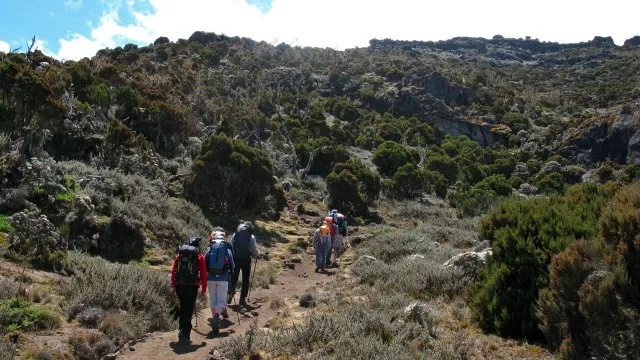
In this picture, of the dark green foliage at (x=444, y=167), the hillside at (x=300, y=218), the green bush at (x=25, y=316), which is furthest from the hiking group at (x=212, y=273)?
the dark green foliage at (x=444, y=167)

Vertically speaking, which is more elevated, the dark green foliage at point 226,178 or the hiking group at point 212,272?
the dark green foliage at point 226,178

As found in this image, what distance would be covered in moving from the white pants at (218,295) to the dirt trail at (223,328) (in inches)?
12.5

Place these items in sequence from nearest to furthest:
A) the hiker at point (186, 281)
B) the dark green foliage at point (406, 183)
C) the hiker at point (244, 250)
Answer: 1. the hiker at point (186, 281)
2. the hiker at point (244, 250)
3. the dark green foliage at point (406, 183)

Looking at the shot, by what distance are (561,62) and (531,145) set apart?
68990 mm

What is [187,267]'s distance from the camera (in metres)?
6.72

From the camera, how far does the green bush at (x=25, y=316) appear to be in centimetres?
566

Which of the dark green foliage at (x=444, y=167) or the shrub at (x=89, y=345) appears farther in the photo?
the dark green foliage at (x=444, y=167)

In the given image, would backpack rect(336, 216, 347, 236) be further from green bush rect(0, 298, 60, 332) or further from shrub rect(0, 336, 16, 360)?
shrub rect(0, 336, 16, 360)

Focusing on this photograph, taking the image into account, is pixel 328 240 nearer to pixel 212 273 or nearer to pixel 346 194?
pixel 212 273

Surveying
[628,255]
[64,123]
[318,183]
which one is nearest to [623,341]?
[628,255]

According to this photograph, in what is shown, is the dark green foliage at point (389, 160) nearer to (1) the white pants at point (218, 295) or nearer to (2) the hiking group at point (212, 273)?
(2) the hiking group at point (212, 273)

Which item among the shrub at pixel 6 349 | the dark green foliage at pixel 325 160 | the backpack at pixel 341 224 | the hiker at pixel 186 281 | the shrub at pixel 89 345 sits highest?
the dark green foliage at pixel 325 160

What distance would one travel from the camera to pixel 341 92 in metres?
62.7

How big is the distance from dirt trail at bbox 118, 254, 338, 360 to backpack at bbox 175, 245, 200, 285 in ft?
2.68
